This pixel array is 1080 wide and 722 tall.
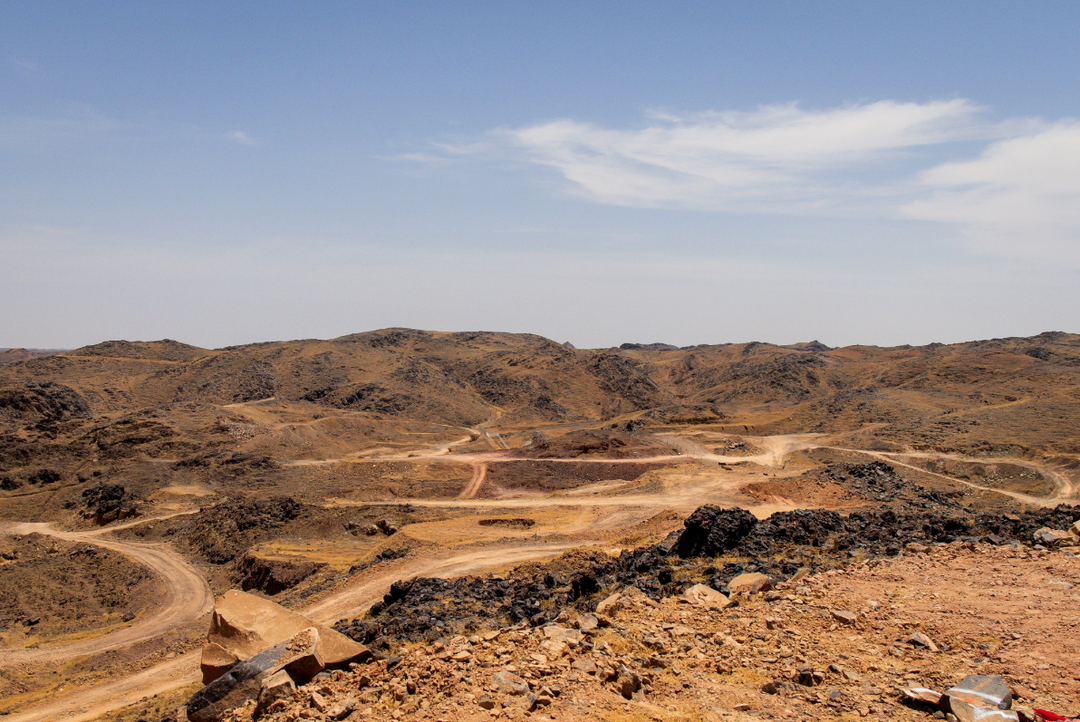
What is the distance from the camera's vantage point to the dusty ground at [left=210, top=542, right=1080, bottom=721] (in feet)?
29.6

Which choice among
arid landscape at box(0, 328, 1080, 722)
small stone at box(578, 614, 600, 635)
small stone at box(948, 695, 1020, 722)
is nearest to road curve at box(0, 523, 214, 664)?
arid landscape at box(0, 328, 1080, 722)

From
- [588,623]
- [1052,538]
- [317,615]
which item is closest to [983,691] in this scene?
[588,623]

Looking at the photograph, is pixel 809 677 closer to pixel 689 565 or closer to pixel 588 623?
pixel 588 623

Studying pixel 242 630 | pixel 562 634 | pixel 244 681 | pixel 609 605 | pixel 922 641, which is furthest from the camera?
pixel 609 605

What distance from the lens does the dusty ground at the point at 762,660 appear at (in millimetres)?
9031

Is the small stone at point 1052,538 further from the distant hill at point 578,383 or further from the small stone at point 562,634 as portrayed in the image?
the distant hill at point 578,383

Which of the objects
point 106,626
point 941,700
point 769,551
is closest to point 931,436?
point 769,551

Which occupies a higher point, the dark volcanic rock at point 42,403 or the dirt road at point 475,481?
the dark volcanic rock at point 42,403

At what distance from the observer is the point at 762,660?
1055cm

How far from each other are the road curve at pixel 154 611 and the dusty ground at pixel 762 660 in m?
19.9

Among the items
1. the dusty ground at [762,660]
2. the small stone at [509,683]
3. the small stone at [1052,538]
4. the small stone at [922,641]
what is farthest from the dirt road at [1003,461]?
the small stone at [509,683]

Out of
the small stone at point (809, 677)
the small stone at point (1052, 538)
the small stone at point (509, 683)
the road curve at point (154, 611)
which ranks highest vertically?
the small stone at point (1052, 538)

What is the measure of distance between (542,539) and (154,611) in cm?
1717

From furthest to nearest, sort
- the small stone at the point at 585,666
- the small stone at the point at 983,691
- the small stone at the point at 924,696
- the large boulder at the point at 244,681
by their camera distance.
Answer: the large boulder at the point at 244,681 → the small stone at the point at 585,666 → the small stone at the point at 924,696 → the small stone at the point at 983,691
